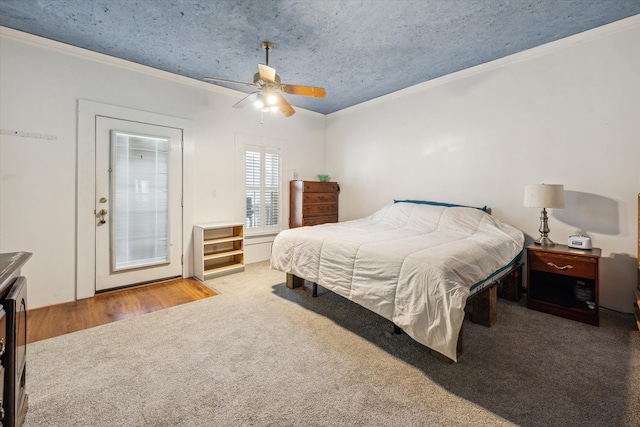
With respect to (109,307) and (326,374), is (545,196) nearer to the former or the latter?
(326,374)

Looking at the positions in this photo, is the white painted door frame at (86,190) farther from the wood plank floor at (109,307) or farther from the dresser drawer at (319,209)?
the dresser drawer at (319,209)

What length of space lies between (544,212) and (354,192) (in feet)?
9.43

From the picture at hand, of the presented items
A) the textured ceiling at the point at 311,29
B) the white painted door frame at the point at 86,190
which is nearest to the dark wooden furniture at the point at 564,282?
the textured ceiling at the point at 311,29

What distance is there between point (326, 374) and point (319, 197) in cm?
352

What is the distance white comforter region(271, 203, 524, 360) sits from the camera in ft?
5.92

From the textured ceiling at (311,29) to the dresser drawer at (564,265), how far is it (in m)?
2.22

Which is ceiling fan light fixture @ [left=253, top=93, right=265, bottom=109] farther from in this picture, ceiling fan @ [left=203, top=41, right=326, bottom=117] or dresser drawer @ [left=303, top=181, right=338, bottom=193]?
dresser drawer @ [left=303, top=181, right=338, bottom=193]

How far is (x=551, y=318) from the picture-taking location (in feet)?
8.55

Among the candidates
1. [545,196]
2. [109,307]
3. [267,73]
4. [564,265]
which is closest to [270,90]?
[267,73]

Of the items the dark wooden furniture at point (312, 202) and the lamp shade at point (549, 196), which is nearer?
the lamp shade at point (549, 196)

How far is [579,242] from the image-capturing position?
8.75 feet

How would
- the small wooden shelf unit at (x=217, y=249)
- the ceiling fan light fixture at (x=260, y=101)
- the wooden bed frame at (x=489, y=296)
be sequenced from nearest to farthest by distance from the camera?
the wooden bed frame at (x=489, y=296), the ceiling fan light fixture at (x=260, y=101), the small wooden shelf unit at (x=217, y=249)

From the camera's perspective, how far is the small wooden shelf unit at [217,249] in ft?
12.5

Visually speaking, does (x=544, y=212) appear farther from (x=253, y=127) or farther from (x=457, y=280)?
(x=253, y=127)
